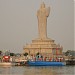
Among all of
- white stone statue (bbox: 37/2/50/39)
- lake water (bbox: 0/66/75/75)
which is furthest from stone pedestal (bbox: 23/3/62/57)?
lake water (bbox: 0/66/75/75)

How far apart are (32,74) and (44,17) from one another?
3840 cm

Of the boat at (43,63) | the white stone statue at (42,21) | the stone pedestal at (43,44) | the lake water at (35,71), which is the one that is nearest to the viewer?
the lake water at (35,71)

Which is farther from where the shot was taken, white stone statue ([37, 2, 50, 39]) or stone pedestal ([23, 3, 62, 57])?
stone pedestal ([23, 3, 62, 57])

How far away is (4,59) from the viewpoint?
89.8m

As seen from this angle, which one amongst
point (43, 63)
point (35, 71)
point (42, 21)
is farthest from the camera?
point (42, 21)

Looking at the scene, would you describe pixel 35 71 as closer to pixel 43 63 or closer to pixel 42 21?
pixel 43 63

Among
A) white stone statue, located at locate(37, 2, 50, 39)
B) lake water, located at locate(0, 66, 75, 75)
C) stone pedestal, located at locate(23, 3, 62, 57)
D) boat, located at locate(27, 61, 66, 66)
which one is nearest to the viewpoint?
lake water, located at locate(0, 66, 75, 75)

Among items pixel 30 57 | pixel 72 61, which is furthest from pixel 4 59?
pixel 72 61

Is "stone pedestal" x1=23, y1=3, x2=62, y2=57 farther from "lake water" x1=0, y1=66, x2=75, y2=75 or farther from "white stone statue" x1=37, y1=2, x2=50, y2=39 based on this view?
"lake water" x1=0, y1=66, x2=75, y2=75

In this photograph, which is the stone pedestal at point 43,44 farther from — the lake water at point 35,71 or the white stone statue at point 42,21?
the lake water at point 35,71

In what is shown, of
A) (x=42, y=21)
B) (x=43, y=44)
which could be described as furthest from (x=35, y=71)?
(x=43, y=44)

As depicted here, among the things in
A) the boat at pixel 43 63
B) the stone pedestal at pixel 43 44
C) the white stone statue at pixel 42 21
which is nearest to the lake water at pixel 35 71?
the boat at pixel 43 63

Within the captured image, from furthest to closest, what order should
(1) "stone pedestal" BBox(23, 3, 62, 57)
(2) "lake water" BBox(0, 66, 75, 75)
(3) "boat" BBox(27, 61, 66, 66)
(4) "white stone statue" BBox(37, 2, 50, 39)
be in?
(1) "stone pedestal" BBox(23, 3, 62, 57), (4) "white stone statue" BBox(37, 2, 50, 39), (3) "boat" BBox(27, 61, 66, 66), (2) "lake water" BBox(0, 66, 75, 75)

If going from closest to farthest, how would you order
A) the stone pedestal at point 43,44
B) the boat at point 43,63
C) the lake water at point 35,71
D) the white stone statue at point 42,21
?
the lake water at point 35,71, the boat at point 43,63, the white stone statue at point 42,21, the stone pedestal at point 43,44
